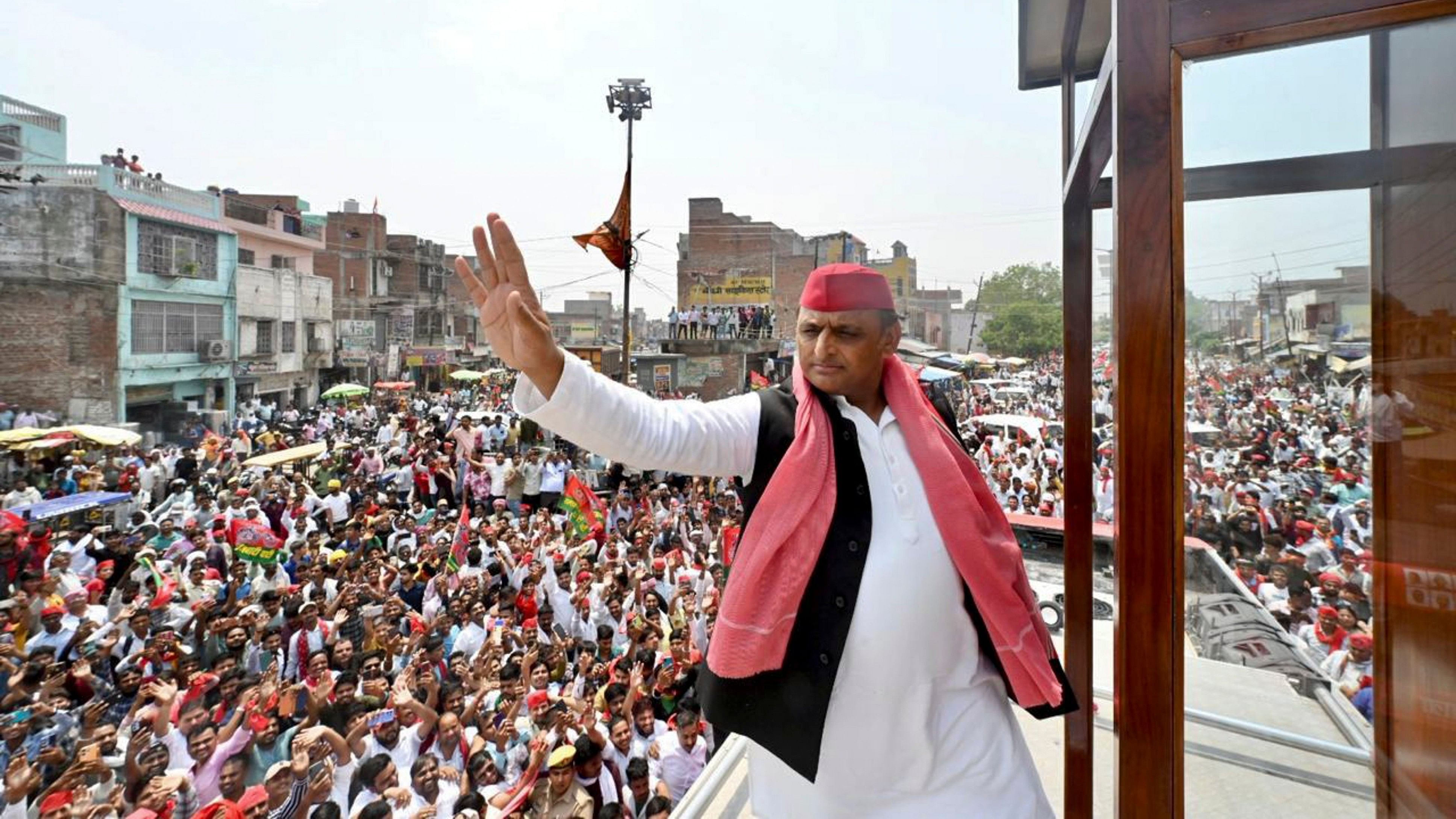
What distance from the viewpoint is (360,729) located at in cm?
468

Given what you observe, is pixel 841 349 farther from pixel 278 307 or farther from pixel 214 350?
pixel 278 307

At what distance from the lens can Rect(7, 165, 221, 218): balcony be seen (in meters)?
22.7

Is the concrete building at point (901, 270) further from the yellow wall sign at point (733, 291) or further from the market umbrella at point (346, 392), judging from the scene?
the market umbrella at point (346, 392)

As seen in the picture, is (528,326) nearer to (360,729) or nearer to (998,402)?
(360,729)

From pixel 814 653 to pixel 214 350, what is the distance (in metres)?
30.9

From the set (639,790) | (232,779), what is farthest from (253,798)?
(639,790)

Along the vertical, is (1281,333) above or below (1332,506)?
above

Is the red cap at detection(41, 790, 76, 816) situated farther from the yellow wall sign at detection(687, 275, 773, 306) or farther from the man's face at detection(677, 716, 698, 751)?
the yellow wall sign at detection(687, 275, 773, 306)

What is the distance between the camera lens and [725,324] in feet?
106

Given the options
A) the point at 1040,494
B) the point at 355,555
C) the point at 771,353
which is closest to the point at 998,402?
the point at 771,353

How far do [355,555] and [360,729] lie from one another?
4.16 metres

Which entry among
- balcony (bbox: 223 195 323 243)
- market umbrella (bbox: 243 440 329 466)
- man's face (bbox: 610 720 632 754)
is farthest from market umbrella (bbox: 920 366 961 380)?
balcony (bbox: 223 195 323 243)

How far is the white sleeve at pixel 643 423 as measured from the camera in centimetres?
151

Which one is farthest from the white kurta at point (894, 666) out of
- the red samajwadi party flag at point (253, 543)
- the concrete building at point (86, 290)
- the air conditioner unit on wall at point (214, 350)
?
the air conditioner unit on wall at point (214, 350)
